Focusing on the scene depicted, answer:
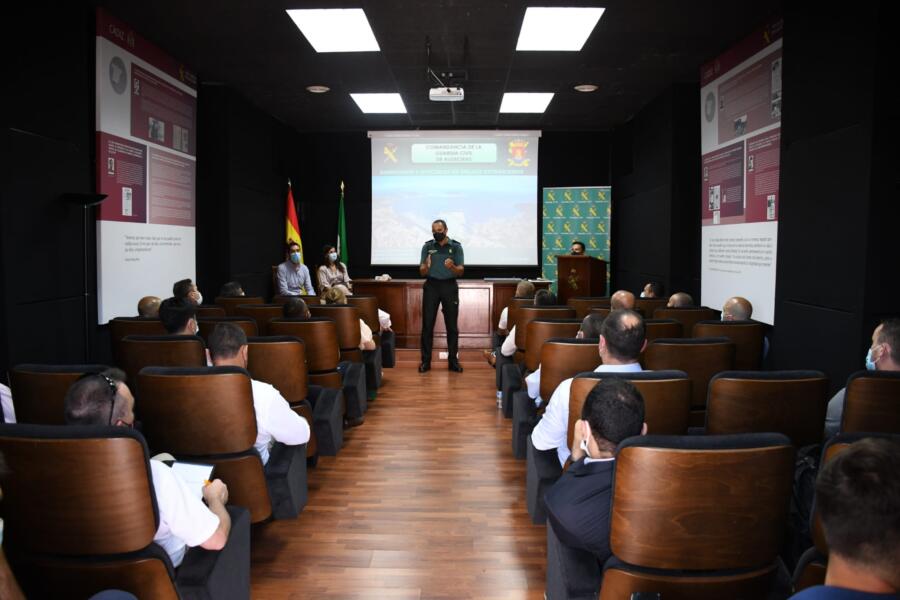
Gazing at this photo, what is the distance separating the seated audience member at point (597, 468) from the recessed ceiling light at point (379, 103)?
7389mm

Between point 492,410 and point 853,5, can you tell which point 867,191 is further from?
point 492,410

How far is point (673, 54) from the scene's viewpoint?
21.7ft

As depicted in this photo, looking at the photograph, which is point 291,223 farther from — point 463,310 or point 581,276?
point 581,276

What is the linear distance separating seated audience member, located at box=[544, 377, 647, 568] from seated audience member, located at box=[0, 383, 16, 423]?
7.46 feet

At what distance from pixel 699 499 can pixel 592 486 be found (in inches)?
13.7

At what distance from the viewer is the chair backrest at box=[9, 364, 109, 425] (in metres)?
2.52

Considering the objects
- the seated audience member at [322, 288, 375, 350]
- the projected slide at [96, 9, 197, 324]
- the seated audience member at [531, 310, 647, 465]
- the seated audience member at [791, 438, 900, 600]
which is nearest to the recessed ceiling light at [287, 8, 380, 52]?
the projected slide at [96, 9, 197, 324]

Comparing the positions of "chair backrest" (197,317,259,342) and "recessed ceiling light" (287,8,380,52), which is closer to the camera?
"chair backrest" (197,317,259,342)

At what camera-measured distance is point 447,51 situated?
6527mm

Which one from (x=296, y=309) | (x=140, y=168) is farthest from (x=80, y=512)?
(x=140, y=168)

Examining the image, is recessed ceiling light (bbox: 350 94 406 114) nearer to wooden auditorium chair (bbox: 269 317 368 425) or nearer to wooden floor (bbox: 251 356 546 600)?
wooden floor (bbox: 251 356 546 600)

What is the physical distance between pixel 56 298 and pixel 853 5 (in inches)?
226

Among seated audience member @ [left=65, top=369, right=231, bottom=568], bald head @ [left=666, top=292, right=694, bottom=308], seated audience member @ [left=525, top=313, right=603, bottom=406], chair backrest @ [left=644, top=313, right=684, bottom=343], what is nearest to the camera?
seated audience member @ [left=65, top=369, right=231, bottom=568]

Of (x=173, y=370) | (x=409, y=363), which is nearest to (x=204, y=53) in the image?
(x=409, y=363)
